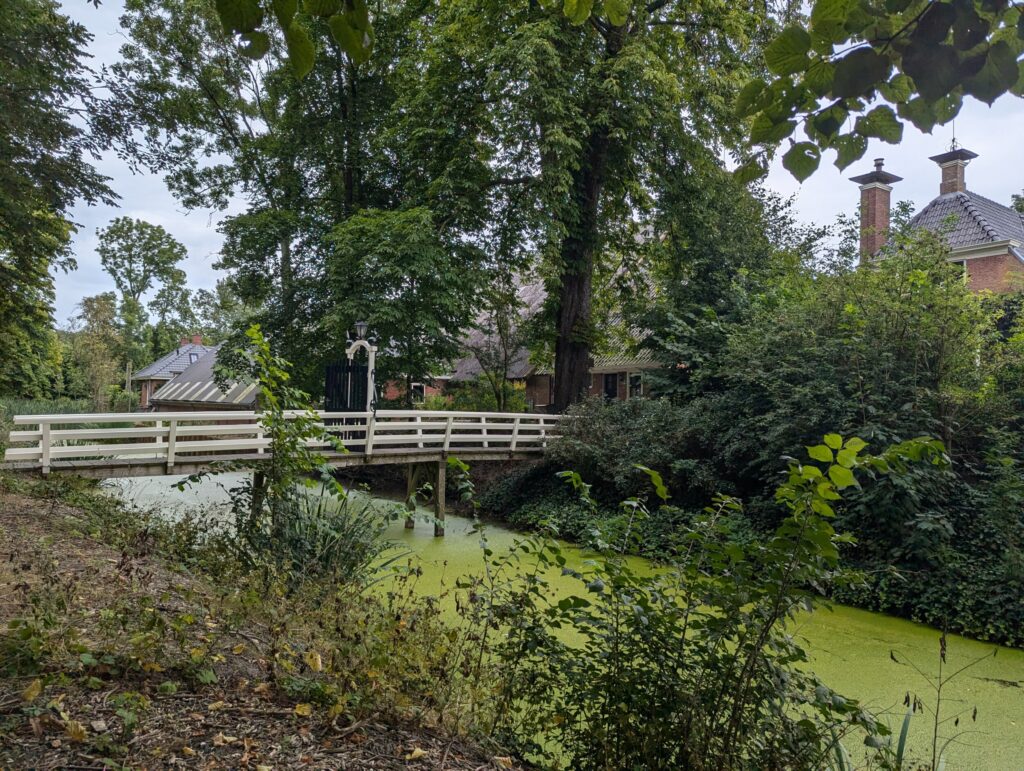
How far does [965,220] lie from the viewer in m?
17.0

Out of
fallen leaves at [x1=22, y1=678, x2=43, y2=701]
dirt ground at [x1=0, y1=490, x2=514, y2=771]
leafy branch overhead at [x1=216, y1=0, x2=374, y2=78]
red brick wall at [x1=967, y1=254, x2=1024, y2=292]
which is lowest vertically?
dirt ground at [x1=0, y1=490, x2=514, y2=771]

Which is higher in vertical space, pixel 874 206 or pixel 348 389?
pixel 874 206

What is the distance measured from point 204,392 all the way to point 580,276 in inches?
729

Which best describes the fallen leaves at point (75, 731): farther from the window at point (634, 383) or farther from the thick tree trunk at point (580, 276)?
the window at point (634, 383)

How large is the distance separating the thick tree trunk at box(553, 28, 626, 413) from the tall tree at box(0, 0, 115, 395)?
9052mm

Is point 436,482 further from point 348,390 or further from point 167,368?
point 167,368

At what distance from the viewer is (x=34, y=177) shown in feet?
33.7

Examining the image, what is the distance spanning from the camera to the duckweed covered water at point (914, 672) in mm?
4066

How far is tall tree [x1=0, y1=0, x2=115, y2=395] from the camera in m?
9.63

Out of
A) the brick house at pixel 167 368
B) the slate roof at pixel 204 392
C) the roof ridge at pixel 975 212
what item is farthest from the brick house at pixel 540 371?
the brick house at pixel 167 368

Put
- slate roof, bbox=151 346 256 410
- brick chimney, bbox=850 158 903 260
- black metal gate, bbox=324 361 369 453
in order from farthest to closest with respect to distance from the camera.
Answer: slate roof, bbox=151 346 256 410 → brick chimney, bbox=850 158 903 260 → black metal gate, bbox=324 361 369 453

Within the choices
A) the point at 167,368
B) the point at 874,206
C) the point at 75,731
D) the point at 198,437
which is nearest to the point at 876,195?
the point at 874,206

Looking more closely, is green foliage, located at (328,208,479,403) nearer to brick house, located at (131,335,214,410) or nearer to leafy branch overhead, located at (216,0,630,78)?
leafy branch overhead, located at (216,0,630,78)

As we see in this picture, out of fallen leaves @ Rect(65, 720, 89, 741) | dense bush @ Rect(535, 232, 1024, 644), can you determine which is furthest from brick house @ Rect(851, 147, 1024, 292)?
fallen leaves @ Rect(65, 720, 89, 741)
